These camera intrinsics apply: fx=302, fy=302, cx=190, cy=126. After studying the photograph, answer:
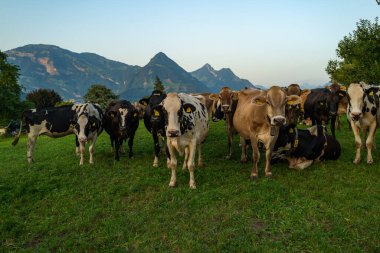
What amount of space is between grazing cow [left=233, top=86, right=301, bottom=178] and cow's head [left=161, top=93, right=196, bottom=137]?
199 cm

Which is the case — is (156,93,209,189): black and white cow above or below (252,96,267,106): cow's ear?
below

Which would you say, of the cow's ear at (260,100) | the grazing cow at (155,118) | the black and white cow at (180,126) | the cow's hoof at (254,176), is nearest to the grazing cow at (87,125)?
the grazing cow at (155,118)

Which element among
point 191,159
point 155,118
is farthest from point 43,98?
point 191,159

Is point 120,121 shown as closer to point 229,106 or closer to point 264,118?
point 229,106

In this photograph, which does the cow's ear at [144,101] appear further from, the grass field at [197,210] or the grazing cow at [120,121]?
the grass field at [197,210]

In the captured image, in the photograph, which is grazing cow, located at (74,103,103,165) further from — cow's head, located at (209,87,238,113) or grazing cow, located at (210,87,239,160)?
grazing cow, located at (210,87,239,160)

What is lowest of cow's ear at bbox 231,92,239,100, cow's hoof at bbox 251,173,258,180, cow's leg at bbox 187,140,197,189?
cow's hoof at bbox 251,173,258,180

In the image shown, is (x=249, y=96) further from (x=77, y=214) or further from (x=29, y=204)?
(x=29, y=204)

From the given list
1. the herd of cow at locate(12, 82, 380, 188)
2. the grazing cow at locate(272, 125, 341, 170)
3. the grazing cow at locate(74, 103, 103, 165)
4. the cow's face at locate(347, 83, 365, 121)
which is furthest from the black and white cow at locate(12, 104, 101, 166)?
the cow's face at locate(347, 83, 365, 121)

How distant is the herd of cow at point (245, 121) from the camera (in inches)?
334

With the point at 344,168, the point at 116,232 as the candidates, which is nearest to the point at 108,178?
the point at 116,232

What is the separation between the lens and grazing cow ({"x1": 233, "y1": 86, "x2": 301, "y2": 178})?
8159mm

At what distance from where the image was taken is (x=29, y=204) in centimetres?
849

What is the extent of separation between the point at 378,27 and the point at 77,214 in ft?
133
